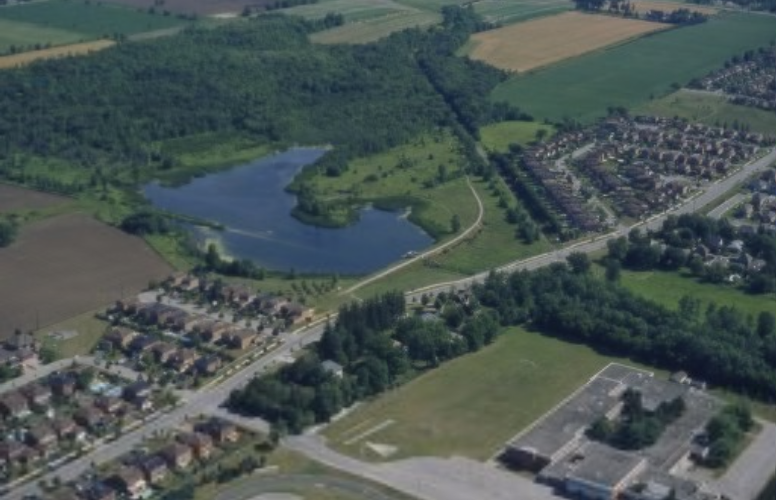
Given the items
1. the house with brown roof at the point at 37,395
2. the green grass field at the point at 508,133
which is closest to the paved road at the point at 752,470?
the house with brown roof at the point at 37,395

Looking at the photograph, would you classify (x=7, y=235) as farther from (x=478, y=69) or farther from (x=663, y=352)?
(x=478, y=69)

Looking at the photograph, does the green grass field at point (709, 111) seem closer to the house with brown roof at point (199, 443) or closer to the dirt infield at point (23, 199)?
the dirt infield at point (23, 199)

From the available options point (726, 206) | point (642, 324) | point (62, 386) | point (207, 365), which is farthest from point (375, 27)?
point (62, 386)

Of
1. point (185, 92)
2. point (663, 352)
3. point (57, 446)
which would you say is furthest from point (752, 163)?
point (57, 446)

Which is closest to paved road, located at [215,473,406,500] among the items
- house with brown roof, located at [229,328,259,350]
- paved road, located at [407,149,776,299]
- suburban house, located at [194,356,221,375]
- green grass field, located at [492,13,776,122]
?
suburban house, located at [194,356,221,375]

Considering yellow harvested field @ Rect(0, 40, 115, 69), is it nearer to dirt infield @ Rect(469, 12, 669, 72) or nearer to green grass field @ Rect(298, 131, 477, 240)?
dirt infield @ Rect(469, 12, 669, 72)
